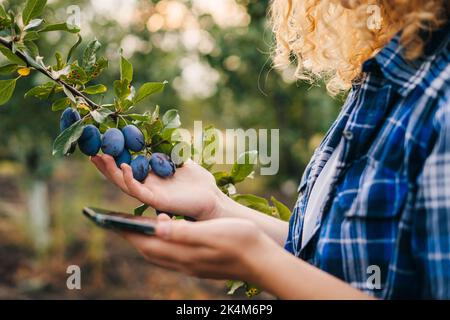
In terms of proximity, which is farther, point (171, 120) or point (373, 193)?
point (171, 120)

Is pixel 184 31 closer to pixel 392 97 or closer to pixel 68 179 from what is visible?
pixel 68 179

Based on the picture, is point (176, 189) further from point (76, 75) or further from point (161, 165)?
point (76, 75)

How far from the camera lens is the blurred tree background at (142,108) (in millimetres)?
3670

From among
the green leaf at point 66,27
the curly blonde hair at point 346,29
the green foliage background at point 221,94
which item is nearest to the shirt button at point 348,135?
the curly blonde hair at point 346,29

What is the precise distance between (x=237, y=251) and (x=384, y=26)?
1.78 feet

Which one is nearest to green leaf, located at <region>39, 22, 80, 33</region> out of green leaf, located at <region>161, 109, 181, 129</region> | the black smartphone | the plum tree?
the plum tree

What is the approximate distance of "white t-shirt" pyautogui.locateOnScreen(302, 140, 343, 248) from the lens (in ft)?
2.71

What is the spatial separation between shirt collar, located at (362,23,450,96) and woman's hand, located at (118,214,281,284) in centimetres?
30

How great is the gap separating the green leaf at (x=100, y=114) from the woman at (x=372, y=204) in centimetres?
7

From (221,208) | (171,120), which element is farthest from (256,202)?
(171,120)

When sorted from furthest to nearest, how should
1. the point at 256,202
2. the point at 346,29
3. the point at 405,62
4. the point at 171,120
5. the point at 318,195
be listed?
the point at 256,202, the point at 346,29, the point at 171,120, the point at 318,195, the point at 405,62

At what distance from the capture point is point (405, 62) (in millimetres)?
767

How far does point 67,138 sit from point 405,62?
0.55 m

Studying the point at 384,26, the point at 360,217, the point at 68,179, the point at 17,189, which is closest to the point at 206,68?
the point at 68,179
